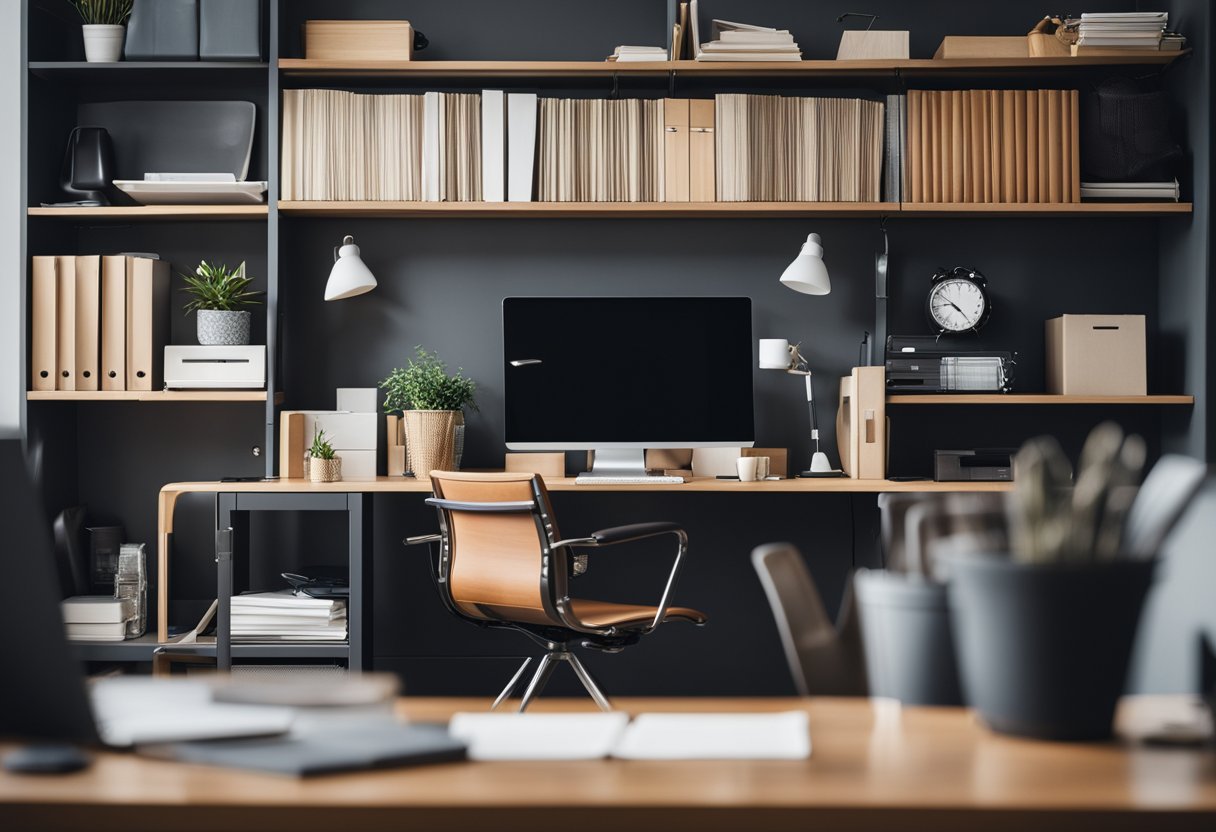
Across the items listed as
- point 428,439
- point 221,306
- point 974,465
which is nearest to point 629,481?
point 428,439

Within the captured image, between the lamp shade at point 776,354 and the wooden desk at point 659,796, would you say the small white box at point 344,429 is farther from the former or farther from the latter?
the wooden desk at point 659,796

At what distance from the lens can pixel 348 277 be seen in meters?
3.58

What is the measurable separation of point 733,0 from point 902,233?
100 cm

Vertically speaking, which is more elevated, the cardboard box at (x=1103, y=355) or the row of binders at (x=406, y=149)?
the row of binders at (x=406, y=149)

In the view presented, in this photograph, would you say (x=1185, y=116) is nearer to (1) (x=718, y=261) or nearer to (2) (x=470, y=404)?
(1) (x=718, y=261)

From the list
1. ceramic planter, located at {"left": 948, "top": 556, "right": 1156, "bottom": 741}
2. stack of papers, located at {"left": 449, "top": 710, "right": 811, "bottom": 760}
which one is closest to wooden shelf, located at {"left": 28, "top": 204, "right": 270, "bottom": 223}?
stack of papers, located at {"left": 449, "top": 710, "right": 811, "bottom": 760}

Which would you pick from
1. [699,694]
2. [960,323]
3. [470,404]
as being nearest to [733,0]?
[960,323]

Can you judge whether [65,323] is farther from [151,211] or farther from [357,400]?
[357,400]

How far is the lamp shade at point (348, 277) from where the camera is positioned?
3574 millimetres

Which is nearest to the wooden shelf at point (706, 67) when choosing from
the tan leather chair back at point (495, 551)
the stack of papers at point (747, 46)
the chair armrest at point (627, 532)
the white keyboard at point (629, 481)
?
the stack of papers at point (747, 46)

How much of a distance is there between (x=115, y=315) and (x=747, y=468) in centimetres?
207

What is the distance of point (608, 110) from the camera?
3.64m

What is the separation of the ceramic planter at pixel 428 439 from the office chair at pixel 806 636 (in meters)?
2.23

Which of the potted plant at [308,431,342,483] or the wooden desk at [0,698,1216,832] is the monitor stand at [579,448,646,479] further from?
the wooden desk at [0,698,1216,832]
